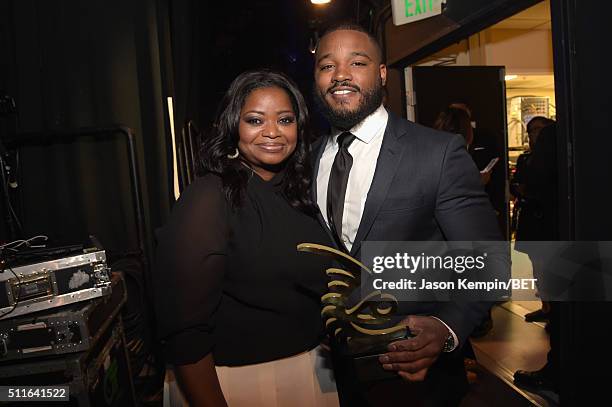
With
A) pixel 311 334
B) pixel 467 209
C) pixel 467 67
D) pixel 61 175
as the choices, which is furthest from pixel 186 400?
pixel 467 67

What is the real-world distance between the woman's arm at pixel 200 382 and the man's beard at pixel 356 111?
3.01 ft

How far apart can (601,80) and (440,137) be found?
2.62 ft

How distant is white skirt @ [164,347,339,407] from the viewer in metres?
1.34

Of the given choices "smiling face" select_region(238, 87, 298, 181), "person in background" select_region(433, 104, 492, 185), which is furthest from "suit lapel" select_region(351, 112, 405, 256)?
"person in background" select_region(433, 104, 492, 185)

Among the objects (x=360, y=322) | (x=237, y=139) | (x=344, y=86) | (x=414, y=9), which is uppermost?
(x=414, y=9)

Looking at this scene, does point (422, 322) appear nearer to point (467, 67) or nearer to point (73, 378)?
point (73, 378)

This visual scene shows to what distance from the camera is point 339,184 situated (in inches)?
60.6

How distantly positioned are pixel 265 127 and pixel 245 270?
0.48 meters

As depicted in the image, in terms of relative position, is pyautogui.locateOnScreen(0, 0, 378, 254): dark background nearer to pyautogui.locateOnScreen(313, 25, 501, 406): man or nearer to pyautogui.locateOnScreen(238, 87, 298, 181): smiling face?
pyautogui.locateOnScreen(238, 87, 298, 181): smiling face

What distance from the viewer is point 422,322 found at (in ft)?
3.93

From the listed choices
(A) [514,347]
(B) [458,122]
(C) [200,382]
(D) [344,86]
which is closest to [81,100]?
(D) [344,86]

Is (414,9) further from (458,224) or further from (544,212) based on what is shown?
(458,224)

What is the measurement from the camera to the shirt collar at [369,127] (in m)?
1.59

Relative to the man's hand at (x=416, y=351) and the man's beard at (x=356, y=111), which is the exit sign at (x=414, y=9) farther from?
the man's hand at (x=416, y=351)
